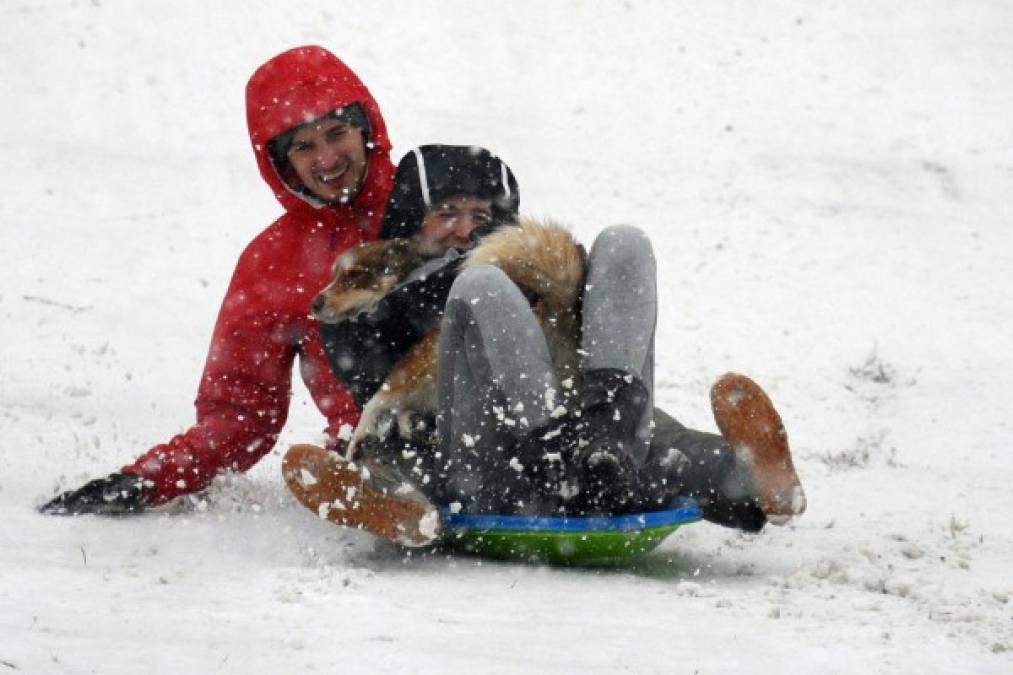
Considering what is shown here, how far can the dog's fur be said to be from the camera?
3561 mm

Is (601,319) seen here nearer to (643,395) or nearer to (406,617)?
(643,395)

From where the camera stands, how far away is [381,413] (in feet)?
12.5

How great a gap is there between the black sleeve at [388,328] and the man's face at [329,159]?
76 centimetres

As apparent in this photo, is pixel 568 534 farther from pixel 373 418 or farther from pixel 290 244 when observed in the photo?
pixel 290 244

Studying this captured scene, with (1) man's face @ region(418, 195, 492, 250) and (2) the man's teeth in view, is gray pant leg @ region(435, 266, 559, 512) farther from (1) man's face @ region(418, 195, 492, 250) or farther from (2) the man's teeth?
(2) the man's teeth

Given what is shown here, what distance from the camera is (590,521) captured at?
3275 mm

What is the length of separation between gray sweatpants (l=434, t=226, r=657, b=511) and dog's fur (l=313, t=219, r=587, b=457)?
0.33ft

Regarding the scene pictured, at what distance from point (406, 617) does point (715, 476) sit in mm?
1131

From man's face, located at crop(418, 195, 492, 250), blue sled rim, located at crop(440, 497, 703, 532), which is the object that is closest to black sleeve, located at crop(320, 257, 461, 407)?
man's face, located at crop(418, 195, 492, 250)

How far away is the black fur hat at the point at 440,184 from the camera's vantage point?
4.04m

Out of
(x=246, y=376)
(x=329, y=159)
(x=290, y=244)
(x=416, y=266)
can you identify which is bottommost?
(x=246, y=376)

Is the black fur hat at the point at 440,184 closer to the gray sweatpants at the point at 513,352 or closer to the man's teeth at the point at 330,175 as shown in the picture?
the man's teeth at the point at 330,175

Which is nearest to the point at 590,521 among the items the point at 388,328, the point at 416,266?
the point at 388,328

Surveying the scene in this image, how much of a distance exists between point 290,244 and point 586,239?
3.85m
